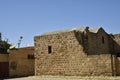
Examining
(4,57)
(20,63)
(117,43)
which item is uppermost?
(117,43)

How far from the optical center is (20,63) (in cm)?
3175

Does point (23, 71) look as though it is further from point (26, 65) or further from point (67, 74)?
point (67, 74)

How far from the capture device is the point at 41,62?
96.9 ft

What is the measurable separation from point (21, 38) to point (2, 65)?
2165 cm

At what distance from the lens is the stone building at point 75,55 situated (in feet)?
80.4

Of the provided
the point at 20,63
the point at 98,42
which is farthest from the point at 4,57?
the point at 98,42

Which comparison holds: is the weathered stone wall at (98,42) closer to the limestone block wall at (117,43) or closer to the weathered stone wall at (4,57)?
the limestone block wall at (117,43)

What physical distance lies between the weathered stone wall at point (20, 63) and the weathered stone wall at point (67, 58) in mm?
2713

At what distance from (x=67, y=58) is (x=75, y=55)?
1.07 metres

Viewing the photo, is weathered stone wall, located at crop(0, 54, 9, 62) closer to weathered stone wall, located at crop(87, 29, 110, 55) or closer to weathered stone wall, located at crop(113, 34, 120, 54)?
weathered stone wall, located at crop(87, 29, 110, 55)

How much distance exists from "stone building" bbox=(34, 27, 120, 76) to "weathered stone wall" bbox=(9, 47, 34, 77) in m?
2.71

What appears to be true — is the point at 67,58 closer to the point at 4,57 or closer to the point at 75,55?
the point at 75,55

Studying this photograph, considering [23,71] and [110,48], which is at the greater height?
[110,48]

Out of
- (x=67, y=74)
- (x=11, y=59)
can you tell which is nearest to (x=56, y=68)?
(x=67, y=74)
